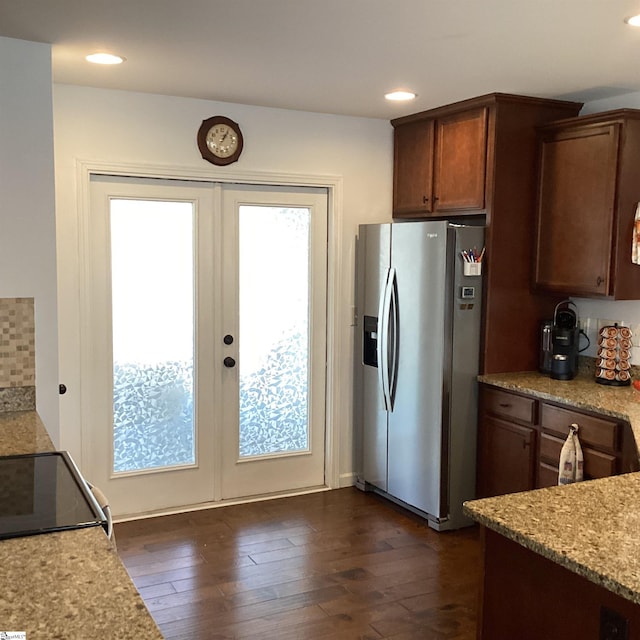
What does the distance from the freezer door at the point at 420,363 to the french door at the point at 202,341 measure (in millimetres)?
618

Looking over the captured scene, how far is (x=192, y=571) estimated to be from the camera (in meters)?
3.50

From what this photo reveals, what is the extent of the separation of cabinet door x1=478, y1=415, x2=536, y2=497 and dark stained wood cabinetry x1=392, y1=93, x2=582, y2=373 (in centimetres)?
35

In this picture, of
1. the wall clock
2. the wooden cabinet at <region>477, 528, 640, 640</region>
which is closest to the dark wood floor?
Answer: the wooden cabinet at <region>477, 528, 640, 640</region>

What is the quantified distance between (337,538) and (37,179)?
2.36 meters

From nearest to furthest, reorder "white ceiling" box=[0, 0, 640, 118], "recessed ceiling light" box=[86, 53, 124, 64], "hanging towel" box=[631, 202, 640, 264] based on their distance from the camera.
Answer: "white ceiling" box=[0, 0, 640, 118] < "recessed ceiling light" box=[86, 53, 124, 64] < "hanging towel" box=[631, 202, 640, 264]

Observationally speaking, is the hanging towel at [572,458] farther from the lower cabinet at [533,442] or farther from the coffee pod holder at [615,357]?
the coffee pod holder at [615,357]

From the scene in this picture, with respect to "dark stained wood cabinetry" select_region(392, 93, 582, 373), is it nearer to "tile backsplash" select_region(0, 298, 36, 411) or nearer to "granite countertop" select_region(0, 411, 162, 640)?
"tile backsplash" select_region(0, 298, 36, 411)

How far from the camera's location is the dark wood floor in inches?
119

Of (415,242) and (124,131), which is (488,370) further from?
(124,131)

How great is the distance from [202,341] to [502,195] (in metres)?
1.91

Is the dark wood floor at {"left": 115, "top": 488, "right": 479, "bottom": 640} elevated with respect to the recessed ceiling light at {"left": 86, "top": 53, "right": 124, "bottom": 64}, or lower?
lower

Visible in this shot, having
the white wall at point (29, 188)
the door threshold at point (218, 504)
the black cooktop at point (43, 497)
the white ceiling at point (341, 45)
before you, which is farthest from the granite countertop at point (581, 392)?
the white wall at point (29, 188)

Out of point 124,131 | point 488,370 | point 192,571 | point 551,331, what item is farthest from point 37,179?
point 551,331

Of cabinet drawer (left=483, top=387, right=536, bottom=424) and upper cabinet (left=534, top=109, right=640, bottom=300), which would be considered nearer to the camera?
upper cabinet (left=534, top=109, right=640, bottom=300)
